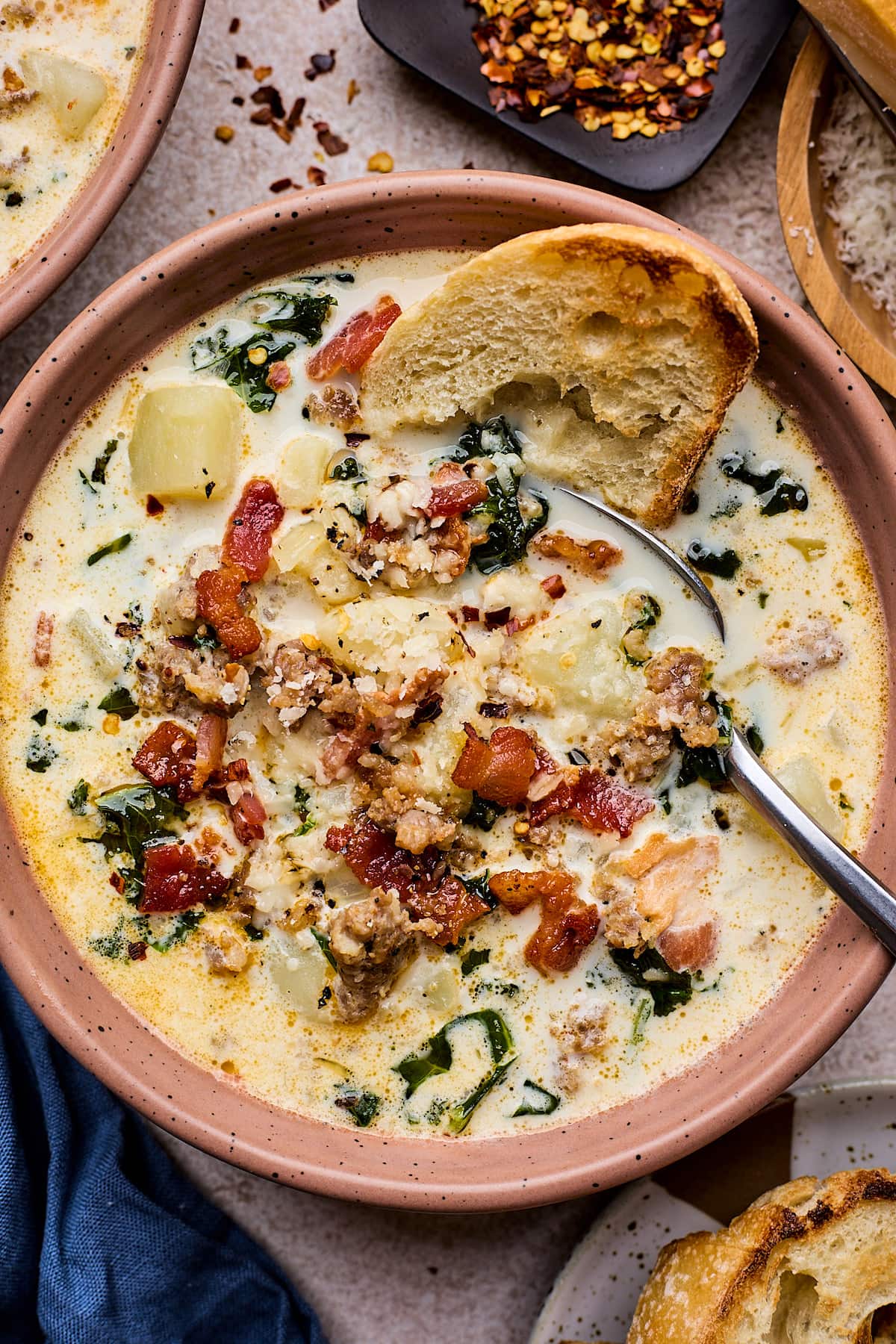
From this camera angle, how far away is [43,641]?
3088 millimetres

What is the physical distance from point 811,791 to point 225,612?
149 cm

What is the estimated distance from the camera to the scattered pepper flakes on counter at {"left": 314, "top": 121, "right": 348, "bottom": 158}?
11.4ft

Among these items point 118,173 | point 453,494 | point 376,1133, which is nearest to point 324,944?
point 376,1133

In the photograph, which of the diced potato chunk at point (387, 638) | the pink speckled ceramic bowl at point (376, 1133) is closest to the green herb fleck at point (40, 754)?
the pink speckled ceramic bowl at point (376, 1133)

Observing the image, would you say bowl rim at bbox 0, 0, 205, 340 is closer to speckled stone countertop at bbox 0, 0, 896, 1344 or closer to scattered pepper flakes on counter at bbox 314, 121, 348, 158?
speckled stone countertop at bbox 0, 0, 896, 1344

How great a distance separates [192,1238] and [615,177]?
309cm

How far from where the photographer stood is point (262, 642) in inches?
120

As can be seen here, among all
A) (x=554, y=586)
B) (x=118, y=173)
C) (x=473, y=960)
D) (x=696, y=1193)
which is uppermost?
(x=118, y=173)

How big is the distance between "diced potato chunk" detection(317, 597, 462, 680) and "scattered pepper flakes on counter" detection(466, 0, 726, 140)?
1.46m

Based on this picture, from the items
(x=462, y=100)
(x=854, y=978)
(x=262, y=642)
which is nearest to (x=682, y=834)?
(x=854, y=978)

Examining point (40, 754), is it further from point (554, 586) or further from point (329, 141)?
point (329, 141)

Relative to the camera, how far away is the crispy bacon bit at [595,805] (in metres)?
3.02

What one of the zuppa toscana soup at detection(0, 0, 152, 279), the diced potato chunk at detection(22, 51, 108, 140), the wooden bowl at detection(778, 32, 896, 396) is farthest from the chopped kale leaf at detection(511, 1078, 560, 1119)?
the diced potato chunk at detection(22, 51, 108, 140)

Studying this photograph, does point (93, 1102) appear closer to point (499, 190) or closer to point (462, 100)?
point (499, 190)
